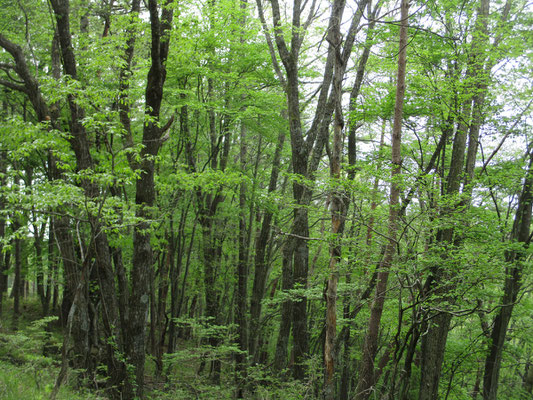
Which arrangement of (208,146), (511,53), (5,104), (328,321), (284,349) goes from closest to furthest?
(328,321) < (511,53) < (284,349) < (208,146) < (5,104)

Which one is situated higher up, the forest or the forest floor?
the forest

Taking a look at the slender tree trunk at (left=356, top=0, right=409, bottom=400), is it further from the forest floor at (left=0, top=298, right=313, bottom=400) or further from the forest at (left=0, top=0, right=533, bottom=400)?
the forest floor at (left=0, top=298, right=313, bottom=400)

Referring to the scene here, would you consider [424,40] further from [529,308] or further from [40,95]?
[529,308]

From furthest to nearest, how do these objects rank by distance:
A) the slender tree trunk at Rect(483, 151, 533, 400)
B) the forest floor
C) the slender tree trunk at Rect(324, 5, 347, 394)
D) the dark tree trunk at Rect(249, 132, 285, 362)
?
the dark tree trunk at Rect(249, 132, 285, 362)
the slender tree trunk at Rect(483, 151, 533, 400)
the slender tree trunk at Rect(324, 5, 347, 394)
the forest floor

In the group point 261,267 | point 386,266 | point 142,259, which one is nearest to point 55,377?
point 142,259

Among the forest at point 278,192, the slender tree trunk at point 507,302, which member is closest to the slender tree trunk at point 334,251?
the forest at point 278,192

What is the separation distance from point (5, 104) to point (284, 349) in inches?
550

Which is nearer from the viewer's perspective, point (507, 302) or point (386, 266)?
point (386, 266)

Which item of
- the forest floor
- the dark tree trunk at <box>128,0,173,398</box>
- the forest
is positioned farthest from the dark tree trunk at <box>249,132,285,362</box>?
the dark tree trunk at <box>128,0,173,398</box>

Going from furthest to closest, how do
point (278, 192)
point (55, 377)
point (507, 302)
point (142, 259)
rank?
point (278, 192)
point (507, 302)
point (55, 377)
point (142, 259)

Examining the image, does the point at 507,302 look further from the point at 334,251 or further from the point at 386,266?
the point at 334,251

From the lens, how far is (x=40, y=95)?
897cm

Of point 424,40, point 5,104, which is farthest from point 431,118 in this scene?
point 5,104

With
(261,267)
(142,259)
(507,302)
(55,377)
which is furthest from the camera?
(261,267)
